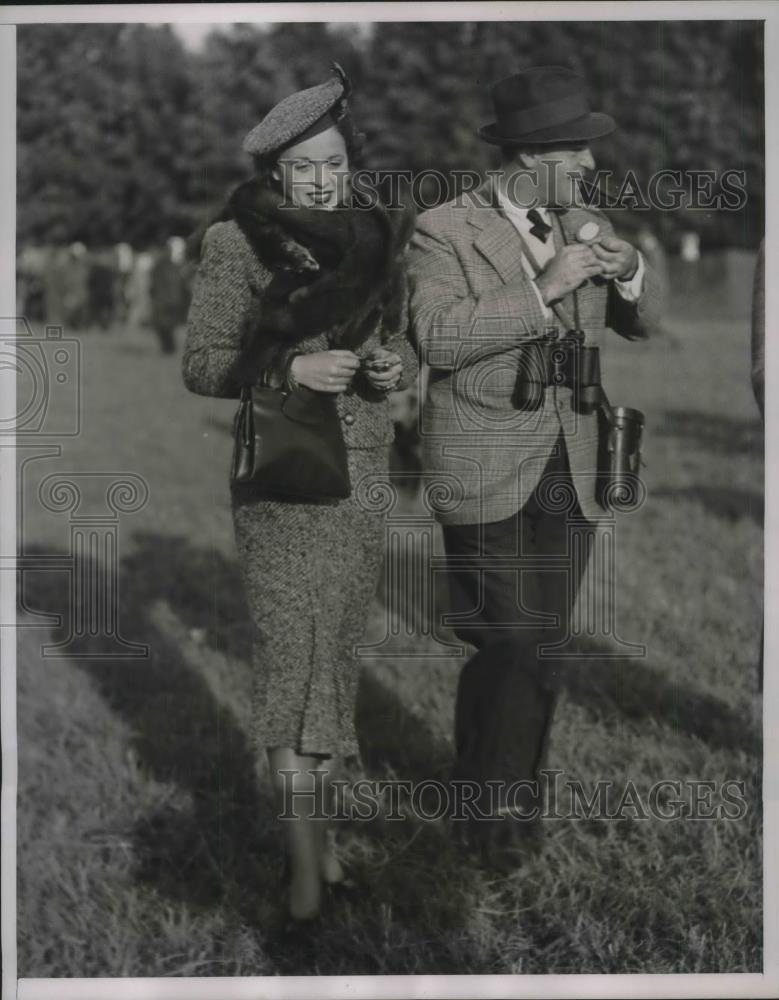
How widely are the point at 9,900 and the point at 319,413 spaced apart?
4.78 feet

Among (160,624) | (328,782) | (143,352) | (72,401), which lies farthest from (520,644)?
(143,352)

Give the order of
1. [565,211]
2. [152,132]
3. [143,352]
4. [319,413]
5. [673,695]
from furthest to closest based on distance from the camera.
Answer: [143,352] < [152,132] < [673,695] < [565,211] < [319,413]

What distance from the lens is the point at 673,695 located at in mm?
4617

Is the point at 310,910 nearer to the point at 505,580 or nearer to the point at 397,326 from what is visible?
the point at 505,580

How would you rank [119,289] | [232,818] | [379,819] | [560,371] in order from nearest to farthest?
[560,371], [379,819], [232,818], [119,289]

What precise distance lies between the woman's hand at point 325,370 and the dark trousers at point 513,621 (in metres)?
0.54

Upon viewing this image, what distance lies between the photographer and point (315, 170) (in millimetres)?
3215

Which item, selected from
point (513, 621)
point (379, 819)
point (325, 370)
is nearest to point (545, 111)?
point (325, 370)

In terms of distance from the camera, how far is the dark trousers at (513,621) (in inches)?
139

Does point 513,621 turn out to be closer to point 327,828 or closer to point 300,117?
point 327,828

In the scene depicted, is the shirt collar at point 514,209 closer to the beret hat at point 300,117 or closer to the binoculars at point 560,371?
the binoculars at point 560,371

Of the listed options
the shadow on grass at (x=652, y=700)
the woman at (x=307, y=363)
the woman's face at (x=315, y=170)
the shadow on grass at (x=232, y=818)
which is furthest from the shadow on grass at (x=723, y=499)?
the woman's face at (x=315, y=170)

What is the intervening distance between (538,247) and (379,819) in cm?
157

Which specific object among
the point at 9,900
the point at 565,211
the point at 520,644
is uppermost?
the point at 565,211
